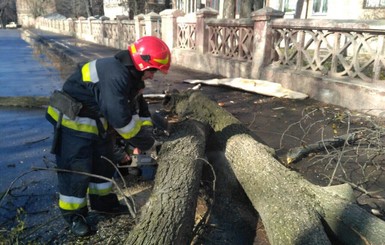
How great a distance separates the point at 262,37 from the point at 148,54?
6.17 metres

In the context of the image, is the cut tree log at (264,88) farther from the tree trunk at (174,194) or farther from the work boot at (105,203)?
the work boot at (105,203)

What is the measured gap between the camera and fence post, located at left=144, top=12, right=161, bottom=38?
48.7 ft

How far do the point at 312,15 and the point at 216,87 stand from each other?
8.01m

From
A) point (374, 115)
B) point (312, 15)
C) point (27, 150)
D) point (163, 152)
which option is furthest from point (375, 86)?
point (312, 15)

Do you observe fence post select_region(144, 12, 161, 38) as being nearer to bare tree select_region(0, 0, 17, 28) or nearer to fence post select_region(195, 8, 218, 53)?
fence post select_region(195, 8, 218, 53)

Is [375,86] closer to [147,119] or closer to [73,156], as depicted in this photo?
[147,119]

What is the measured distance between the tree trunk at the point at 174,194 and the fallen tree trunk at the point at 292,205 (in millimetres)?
479

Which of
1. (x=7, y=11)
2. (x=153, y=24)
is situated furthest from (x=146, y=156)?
(x=7, y=11)

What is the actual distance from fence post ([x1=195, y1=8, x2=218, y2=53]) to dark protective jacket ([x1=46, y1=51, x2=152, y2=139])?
840cm

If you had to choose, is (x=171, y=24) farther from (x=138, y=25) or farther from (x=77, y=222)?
(x=77, y=222)

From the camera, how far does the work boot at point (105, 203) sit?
10.4 ft

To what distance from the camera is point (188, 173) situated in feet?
9.73

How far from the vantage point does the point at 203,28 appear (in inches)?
429

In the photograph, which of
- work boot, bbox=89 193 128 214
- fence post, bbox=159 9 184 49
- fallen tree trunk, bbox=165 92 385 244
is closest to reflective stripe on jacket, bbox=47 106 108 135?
work boot, bbox=89 193 128 214
